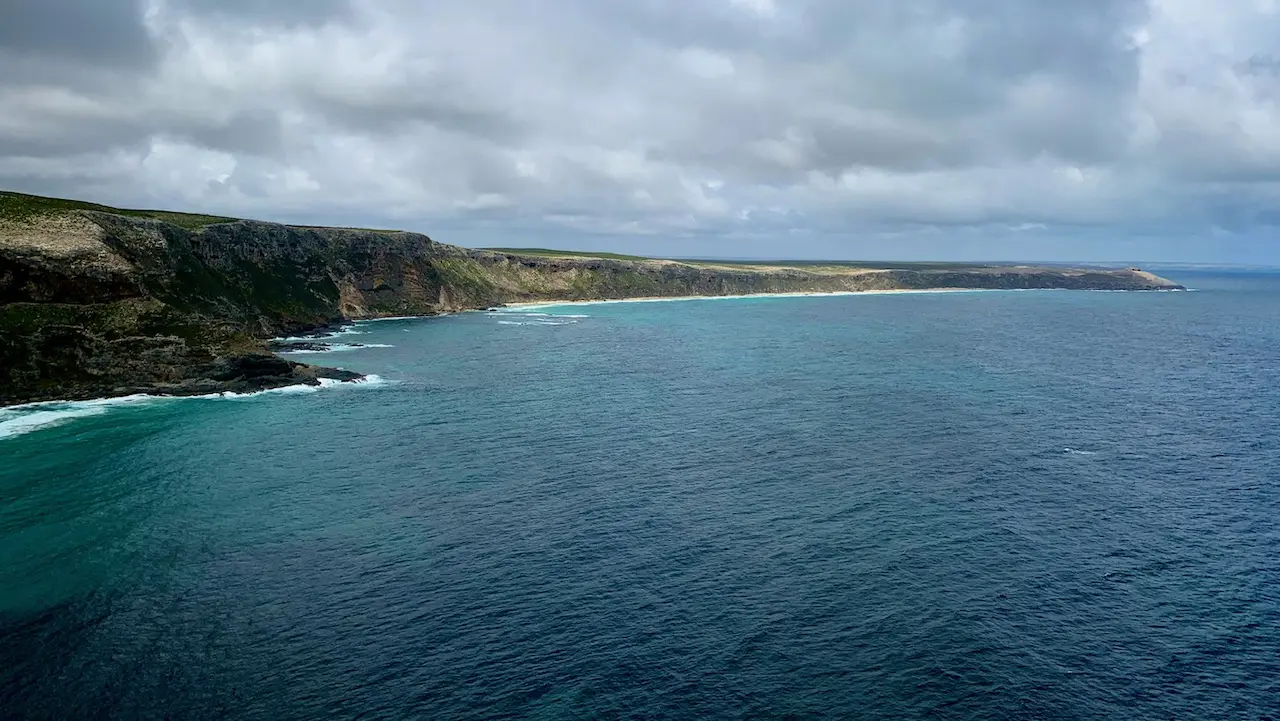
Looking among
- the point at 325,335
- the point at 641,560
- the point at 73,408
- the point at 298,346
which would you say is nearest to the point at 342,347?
the point at 298,346

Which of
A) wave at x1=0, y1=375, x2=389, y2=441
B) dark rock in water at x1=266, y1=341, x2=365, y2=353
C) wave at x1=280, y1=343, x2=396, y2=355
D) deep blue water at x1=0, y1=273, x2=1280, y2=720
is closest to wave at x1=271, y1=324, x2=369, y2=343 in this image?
dark rock in water at x1=266, y1=341, x2=365, y2=353

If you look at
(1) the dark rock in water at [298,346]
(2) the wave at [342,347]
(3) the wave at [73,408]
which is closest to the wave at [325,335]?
(1) the dark rock in water at [298,346]

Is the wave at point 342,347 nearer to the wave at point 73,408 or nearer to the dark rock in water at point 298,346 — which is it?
the dark rock in water at point 298,346

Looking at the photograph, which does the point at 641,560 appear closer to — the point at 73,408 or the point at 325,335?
the point at 73,408

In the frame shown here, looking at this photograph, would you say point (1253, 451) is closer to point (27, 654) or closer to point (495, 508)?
point (495, 508)

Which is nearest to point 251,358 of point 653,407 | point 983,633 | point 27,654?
point 653,407

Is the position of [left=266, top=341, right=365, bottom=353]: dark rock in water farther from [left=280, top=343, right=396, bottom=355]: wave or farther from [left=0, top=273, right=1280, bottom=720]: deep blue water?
[left=0, top=273, right=1280, bottom=720]: deep blue water
